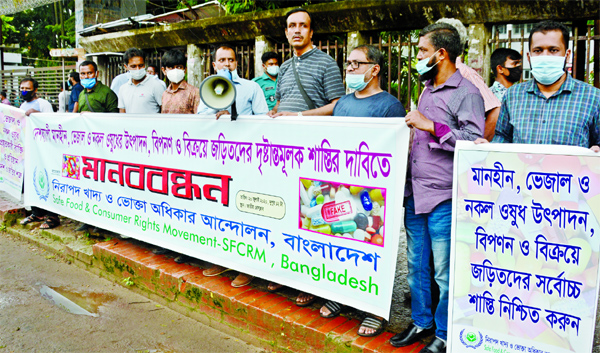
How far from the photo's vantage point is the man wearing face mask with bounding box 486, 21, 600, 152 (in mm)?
2381

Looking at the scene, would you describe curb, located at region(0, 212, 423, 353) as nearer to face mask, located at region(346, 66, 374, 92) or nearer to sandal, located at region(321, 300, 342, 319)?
sandal, located at region(321, 300, 342, 319)

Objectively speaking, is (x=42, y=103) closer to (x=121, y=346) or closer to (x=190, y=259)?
(x=190, y=259)

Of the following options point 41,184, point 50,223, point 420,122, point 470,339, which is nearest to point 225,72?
point 420,122

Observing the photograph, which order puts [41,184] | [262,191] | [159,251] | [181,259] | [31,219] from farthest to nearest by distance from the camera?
[31,219], [41,184], [159,251], [181,259], [262,191]

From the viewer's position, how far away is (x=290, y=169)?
3230mm

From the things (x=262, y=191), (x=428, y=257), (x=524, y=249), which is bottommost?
(x=428, y=257)

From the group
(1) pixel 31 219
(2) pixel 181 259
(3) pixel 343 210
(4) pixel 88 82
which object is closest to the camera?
(3) pixel 343 210

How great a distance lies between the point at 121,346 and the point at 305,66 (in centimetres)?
242

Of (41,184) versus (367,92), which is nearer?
(367,92)

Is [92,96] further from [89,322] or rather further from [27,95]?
[89,322]

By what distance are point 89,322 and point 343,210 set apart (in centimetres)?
222

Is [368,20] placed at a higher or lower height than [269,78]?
higher

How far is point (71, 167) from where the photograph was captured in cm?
523

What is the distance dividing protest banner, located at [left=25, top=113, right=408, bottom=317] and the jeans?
7.3 inches
